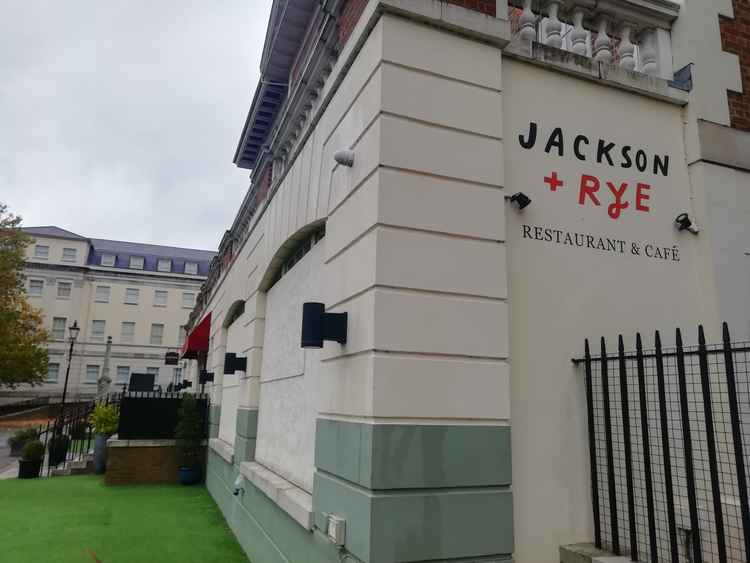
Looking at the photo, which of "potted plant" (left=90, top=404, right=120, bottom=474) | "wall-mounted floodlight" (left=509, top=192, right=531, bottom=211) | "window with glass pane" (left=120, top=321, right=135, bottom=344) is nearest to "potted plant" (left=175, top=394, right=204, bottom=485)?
"potted plant" (left=90, top=404, right=120, bottom=474)

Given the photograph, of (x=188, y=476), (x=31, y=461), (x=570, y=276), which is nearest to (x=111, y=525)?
(x=188, y=476)

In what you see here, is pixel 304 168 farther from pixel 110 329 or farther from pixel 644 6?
pixel 110 329

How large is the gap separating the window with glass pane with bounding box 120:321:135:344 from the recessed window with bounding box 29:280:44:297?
786 cm

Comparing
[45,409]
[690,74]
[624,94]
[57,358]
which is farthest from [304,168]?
[57,358]

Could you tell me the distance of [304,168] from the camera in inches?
249

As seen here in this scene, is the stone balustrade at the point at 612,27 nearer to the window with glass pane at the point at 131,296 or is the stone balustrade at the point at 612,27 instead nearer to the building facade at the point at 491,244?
the building facade at the point at 491,244

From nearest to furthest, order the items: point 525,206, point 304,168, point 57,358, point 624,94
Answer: point 525,206 → point 624,94 → point 304,168 → point 57,358

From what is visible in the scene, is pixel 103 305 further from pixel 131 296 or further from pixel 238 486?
pixel 238 486

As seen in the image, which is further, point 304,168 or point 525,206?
point 304,168

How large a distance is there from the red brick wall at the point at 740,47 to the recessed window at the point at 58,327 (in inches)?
2212

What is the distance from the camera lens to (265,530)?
614 centimetres

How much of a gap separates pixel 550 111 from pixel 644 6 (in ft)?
5.26

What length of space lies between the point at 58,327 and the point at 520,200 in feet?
185

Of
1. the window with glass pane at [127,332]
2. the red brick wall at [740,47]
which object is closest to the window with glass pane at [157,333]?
the window with glass pane at [127,332]
